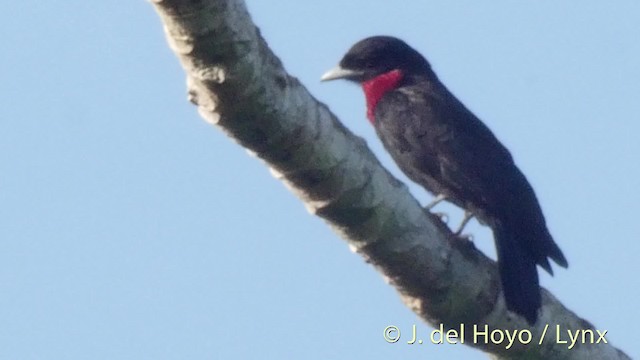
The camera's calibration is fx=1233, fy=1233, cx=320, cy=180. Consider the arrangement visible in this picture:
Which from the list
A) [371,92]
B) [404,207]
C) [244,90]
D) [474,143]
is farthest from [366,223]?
[371,92]

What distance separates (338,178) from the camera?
399cm

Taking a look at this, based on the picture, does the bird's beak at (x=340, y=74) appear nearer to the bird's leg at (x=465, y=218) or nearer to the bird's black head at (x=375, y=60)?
the bird's black head at (x=375, y=60)

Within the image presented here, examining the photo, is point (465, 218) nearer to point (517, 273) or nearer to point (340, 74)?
point (517, 273)

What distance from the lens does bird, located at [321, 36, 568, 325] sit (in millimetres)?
5668

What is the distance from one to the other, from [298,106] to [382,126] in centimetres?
307

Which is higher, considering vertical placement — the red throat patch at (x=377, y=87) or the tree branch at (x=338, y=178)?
the tree branch at (x=338, y=178)

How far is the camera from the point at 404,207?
4266mm

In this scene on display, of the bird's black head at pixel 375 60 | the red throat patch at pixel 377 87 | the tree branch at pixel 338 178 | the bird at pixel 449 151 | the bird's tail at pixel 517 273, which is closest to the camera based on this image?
the tree branch at pixel 338 178

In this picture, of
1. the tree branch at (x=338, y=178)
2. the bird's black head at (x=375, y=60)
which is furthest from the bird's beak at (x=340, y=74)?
the tree branch at (x=338, y=178)

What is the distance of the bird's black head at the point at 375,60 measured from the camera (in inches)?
292

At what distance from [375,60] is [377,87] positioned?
0.24 meters

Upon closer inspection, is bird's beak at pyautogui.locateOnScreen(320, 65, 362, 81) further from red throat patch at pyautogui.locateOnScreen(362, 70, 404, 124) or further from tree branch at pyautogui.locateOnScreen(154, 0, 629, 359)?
tree branch at pyautogui.locateOnScreen(154, 0, 629, 359)

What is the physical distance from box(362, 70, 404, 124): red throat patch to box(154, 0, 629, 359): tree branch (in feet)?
7.28

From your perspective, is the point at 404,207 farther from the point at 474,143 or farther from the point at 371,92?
the point at 371,92
